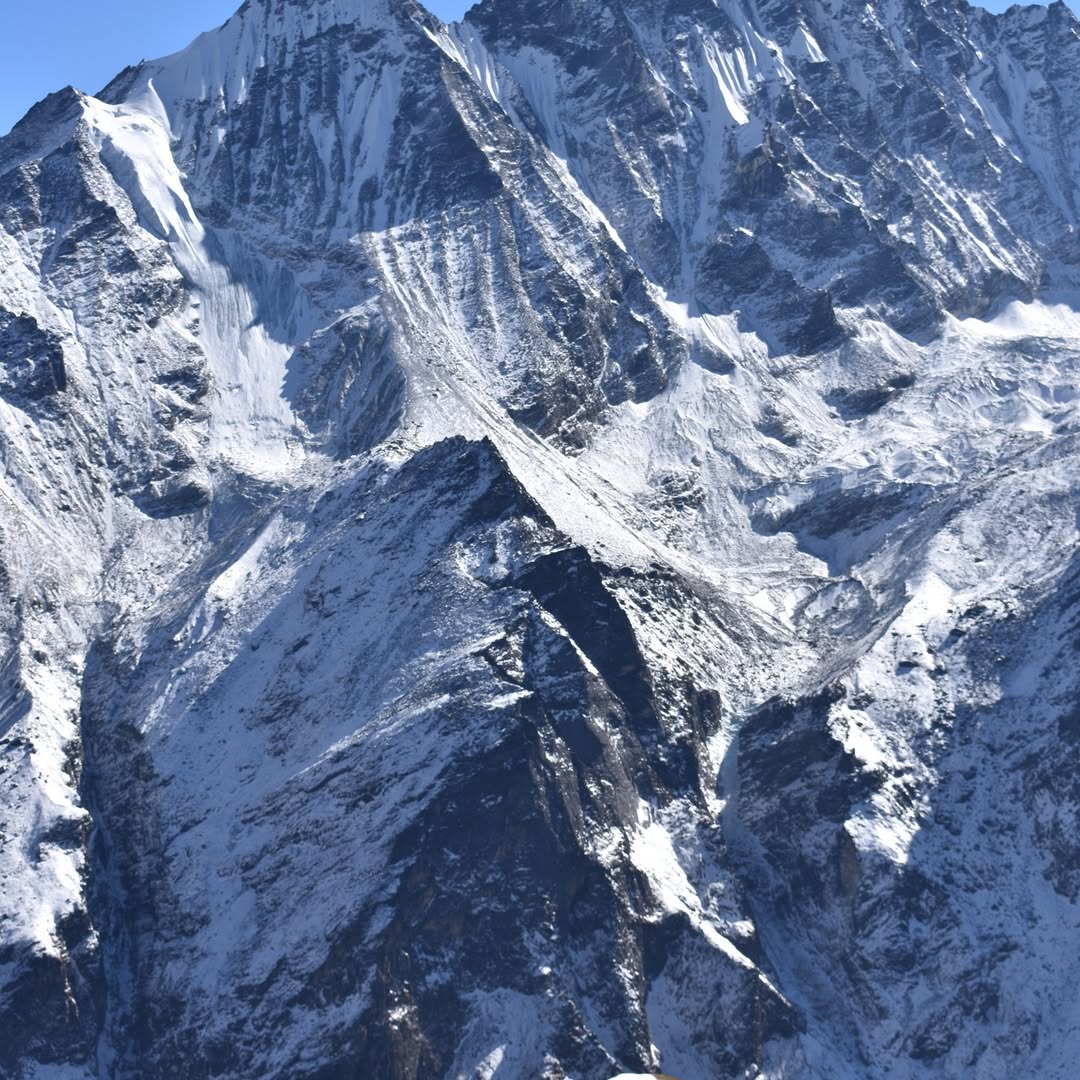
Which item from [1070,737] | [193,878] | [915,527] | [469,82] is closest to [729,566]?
[915,527]

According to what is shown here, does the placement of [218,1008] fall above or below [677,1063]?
above

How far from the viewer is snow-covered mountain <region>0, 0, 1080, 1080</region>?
330 ft

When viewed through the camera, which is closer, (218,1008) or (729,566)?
(218,1008)

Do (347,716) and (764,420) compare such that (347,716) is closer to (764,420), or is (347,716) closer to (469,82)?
(764,420)

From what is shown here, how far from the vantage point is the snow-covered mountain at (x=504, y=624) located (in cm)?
10069

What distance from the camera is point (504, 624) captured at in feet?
376

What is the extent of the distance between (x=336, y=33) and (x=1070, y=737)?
371 ft

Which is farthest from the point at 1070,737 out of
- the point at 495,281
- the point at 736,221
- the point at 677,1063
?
the point at 736,221

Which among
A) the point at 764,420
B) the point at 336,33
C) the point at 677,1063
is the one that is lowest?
the point at 677,1063

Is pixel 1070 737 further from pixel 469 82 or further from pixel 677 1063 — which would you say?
pixel 469 82

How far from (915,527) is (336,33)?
85.1 m

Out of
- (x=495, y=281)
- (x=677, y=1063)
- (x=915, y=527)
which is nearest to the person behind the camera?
(x=677, y=1063)

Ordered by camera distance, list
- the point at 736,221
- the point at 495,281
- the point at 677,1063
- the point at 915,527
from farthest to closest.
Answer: the point at 736,221 < the point at 495,281 < the point at 915,527 < the point at 677,1063

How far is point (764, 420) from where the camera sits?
16175 cm
